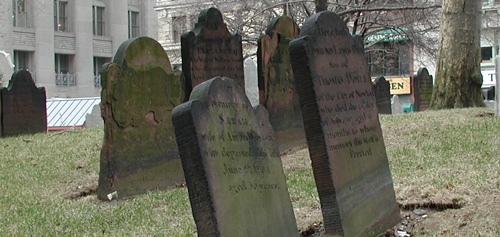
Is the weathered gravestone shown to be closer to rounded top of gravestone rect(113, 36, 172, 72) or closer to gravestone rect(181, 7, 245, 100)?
rounded top of gravestone rect(113, 36, 172, 72)

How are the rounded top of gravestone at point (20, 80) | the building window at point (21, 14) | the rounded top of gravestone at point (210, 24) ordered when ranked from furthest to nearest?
the building window at point (21, 14) < the rounded top of gravestone at point (20, 80) < the rounded top of gravestone at point (210, 24)

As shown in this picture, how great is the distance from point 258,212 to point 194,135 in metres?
0.86

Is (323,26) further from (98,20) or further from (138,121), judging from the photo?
(98,20)

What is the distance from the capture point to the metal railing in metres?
43.7

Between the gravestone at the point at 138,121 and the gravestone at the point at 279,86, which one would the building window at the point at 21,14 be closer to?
the gravestone at the point at 279,86

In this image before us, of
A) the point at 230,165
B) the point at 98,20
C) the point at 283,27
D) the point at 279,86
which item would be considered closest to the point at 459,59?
the point at 283,27

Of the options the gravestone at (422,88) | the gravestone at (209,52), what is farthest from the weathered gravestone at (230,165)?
the gravestone at (422,88)

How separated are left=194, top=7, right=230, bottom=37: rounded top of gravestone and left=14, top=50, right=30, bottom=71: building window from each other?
33041mm

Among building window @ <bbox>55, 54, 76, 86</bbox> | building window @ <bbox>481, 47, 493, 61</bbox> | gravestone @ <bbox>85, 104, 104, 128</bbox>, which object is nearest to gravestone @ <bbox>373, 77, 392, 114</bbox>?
gravestone @ <bbox>85, 104, 104, 128</bbox>

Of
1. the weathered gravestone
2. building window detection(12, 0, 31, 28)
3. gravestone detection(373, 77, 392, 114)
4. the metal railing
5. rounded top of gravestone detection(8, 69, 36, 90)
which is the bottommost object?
the weathered gravestone

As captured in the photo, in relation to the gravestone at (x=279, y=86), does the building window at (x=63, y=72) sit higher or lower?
higher

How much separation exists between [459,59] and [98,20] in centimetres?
3391

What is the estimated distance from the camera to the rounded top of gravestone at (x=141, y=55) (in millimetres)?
9461

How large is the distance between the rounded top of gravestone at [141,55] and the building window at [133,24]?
39720 millimetres
